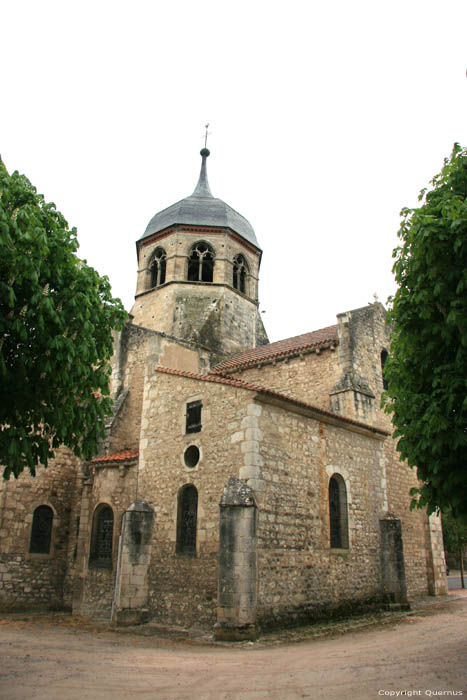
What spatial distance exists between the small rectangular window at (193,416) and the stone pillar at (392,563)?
6221mm

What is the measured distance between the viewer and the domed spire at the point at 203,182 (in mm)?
28938

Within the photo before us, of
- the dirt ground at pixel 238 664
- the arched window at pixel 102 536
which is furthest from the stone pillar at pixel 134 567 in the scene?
the arched window at pixel 102 536

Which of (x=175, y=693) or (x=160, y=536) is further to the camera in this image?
(x=160, y=536)

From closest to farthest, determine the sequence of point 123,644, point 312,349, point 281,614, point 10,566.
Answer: point 123,644, point 281,614, point 10,566, point 312,349

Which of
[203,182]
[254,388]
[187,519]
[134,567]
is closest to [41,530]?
[134,567]

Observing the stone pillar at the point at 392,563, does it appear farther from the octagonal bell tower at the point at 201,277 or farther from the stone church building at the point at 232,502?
the octagonal bell tower at the point at 201,277

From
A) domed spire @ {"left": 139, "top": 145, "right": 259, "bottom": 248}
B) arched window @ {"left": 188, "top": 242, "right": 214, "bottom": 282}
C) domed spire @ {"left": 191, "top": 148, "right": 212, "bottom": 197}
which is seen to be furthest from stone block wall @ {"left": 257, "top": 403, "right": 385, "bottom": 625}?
domed spire @ {"left": 191, "top": 148, "right": 212, "bottom": 197}

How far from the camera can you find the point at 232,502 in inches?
426

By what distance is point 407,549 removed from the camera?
18219 mm

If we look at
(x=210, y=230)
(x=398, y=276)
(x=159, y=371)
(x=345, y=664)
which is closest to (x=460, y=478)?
(x=398, y=276)

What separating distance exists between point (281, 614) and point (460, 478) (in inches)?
247

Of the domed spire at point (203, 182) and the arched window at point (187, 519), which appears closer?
the arched window at point (187, 519)

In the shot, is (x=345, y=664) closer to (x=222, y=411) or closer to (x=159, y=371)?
(x=222, y=411)

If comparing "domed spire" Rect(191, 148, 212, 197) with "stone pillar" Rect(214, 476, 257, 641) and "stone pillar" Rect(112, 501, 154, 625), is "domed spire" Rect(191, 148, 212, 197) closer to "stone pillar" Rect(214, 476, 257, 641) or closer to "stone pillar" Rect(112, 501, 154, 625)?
"stone pillar" Rect(112, 501, 154, 625)
